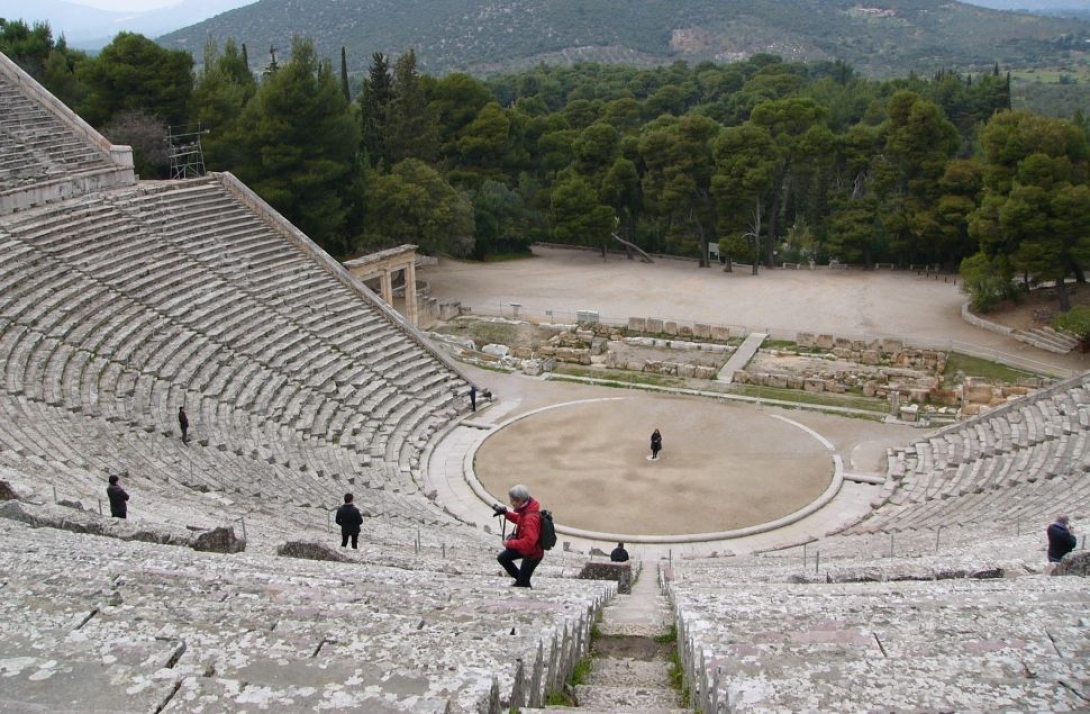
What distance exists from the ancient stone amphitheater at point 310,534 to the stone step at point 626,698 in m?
0.07

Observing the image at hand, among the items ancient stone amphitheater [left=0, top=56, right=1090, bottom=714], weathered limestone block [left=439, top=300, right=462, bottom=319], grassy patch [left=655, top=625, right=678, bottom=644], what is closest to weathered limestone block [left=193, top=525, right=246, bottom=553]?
ancient stone amphitheater [left=0, top=56, right=1090, bottom=714]

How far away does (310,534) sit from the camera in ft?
47.2

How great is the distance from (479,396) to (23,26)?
90.8 feet

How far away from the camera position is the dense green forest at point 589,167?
3541 cm

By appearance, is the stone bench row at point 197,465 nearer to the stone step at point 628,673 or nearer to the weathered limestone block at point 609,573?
the weathered limestone block at point 609,573

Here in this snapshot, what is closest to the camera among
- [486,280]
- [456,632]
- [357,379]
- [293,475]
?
[456,632]

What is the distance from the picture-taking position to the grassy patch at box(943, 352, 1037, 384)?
29562 millimetres

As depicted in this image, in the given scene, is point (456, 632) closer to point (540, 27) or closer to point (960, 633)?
point (960, 633)

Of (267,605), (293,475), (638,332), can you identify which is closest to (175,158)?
(638,332)

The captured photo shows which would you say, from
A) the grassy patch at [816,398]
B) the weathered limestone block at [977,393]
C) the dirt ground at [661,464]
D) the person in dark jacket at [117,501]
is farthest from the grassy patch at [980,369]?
the person in dark jacket at [117,501]

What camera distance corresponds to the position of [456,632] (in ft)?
22.7

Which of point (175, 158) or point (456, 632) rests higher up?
point (175, 158)

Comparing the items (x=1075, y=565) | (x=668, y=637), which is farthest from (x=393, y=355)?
(x=1075, y=565)

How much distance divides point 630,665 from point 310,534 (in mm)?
7035
